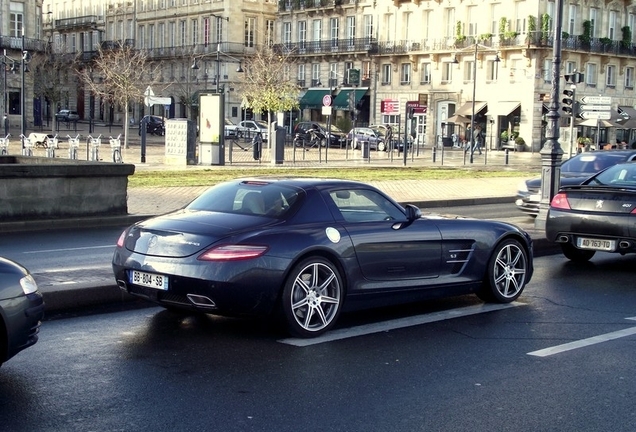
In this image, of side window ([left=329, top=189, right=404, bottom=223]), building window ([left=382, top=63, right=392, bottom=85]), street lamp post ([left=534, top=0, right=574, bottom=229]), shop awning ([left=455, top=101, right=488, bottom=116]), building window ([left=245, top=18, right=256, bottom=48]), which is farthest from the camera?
building window ([left=245, top=18, right=256, bottom=48])

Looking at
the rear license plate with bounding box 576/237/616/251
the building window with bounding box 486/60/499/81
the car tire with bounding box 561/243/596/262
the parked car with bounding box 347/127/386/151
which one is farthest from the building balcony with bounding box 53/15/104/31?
the rear license plate with bounding box 576/237/616/251

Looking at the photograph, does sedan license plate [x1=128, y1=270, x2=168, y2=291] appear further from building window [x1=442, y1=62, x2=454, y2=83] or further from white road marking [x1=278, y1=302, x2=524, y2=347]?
building window [x1=442, y1=62, x2=454, y2=83]

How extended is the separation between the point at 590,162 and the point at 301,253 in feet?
46.1

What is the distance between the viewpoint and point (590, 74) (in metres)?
71.8

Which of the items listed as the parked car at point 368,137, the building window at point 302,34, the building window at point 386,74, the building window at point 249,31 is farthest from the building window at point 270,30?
the parked car at point 368,137

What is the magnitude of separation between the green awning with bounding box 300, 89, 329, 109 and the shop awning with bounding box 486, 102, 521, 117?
17796mm

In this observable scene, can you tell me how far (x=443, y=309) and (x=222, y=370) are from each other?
3307mm

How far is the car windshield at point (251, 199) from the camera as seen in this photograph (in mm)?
8406

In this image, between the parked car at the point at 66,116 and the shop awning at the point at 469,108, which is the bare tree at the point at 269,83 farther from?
the parked car at the point at 66,116

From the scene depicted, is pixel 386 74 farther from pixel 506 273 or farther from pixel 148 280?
pixel 148 280

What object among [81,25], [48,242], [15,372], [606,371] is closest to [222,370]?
[15,372]

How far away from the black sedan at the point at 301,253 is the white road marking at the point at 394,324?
10cm

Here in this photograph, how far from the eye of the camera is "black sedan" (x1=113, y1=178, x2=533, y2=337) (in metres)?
7.71

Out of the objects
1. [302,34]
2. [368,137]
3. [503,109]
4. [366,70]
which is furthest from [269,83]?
[503,109]
